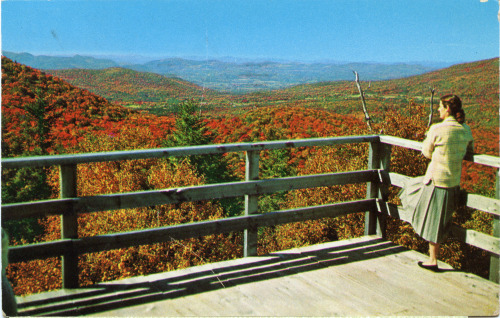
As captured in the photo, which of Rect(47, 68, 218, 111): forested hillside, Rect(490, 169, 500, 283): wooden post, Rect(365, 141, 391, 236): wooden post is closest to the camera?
Rect(490, 169, 500, 283): wooden post

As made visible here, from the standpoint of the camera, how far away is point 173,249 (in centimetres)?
3042

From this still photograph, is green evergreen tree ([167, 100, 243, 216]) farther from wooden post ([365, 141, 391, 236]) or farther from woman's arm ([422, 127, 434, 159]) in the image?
woman's arm ([422, 127, 434, 159])

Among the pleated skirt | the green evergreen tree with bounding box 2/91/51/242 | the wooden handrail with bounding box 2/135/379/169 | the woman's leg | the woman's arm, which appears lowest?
the green evergreen tree with bounding box 2/91/51/242

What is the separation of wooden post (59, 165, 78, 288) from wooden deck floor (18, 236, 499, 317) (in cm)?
12

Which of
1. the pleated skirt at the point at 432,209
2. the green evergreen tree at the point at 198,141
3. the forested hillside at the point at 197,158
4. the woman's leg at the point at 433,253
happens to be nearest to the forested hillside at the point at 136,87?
the forested hillside at the point at 197,158

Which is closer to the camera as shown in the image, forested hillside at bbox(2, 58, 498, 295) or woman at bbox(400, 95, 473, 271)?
woman at bbox(400, 95, 473, 271)

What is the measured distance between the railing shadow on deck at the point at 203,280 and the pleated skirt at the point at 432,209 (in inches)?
21.6

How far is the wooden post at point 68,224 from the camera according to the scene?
3.18 m

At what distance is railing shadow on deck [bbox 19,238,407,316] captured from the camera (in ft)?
9.98

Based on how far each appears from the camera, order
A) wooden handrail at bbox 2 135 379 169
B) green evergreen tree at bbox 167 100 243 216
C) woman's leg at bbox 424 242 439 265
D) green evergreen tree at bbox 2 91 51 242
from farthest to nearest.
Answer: green evergreen tree at bbox 167 100 243 216
green evergreen tree at bbox 2 91 51 242
woman's leg at bbox 424 242 439 265
wooden handrail at bbox 2 135 379 169

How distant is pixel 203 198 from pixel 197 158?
4530cm

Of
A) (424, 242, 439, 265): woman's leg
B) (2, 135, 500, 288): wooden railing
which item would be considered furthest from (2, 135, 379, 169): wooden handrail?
(424, 242, 439, 265): woman's leg

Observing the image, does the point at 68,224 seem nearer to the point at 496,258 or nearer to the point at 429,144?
the point at 429,144

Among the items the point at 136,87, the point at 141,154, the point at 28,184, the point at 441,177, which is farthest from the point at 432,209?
the point at 136,87
